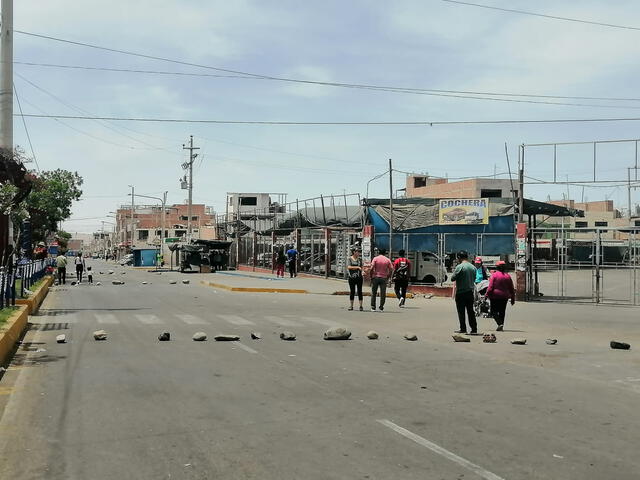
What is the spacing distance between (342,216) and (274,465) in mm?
35697

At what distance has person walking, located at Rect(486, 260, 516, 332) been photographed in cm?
1515

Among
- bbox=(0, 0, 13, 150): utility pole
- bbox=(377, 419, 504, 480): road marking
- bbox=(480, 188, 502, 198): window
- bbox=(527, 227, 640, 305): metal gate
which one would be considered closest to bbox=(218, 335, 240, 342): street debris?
bbox=(377, 419, 504, 480): road marking

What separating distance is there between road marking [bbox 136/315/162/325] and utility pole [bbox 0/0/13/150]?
18.5 ft

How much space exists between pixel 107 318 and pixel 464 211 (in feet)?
54.7

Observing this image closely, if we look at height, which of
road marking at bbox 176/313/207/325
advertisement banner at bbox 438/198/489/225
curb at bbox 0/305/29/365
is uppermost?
advertisement banner at bbox 438/198/489/225

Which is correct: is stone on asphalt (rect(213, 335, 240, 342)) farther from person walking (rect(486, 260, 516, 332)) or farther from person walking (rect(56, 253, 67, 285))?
person walking (rect(56, 253, 67, 285))

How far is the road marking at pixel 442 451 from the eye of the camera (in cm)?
502

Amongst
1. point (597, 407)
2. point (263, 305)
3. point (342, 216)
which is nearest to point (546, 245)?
point (342, 216)

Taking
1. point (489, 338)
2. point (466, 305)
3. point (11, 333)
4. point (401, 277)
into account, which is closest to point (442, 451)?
point (489, 338)

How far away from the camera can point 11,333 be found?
11.5 m

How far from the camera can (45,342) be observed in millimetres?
12297

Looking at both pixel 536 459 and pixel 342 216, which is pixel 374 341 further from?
pixel 342 216

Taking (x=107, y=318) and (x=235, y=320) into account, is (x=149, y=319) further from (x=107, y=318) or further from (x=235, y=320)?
(x=235, y=320)

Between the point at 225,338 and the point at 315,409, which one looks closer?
the point at 315,409
